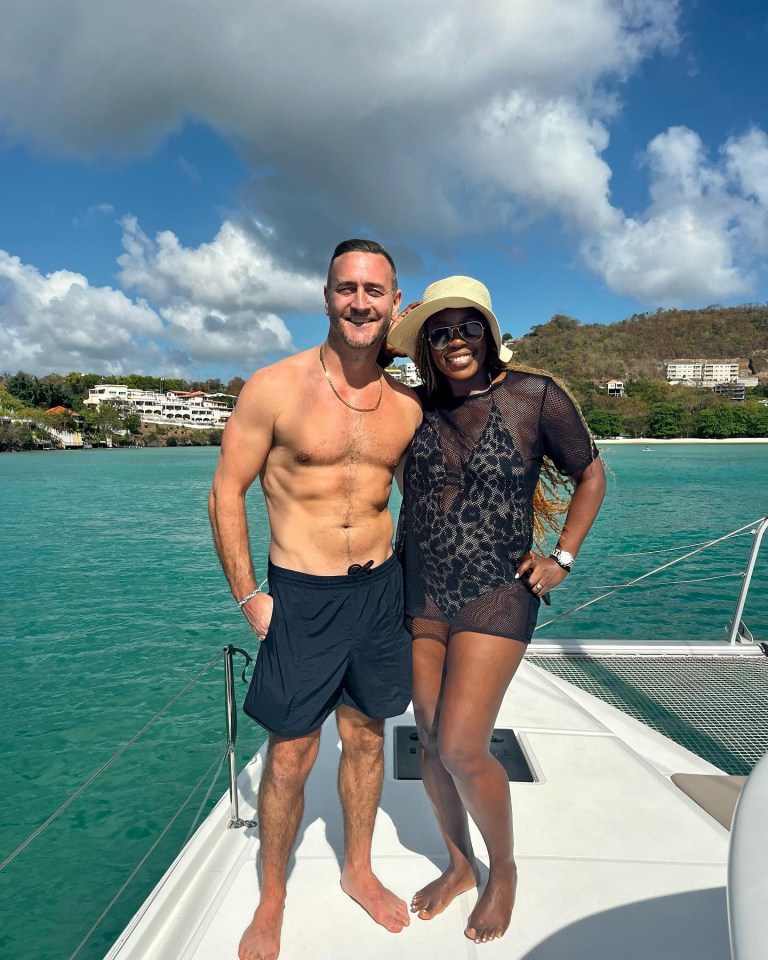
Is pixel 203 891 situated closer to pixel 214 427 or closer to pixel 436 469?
pixel 436 469

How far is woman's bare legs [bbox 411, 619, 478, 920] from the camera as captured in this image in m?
2.30

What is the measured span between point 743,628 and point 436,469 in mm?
4927

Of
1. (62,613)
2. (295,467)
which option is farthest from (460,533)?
(62,613)

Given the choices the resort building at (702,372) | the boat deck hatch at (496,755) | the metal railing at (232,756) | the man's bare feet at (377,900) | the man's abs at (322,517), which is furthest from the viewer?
the resort building at (702,372)

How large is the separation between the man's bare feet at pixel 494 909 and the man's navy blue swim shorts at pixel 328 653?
2.18 feet

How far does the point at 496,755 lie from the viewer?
11.0ft

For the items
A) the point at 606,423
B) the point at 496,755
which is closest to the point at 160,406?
the point at 606,423

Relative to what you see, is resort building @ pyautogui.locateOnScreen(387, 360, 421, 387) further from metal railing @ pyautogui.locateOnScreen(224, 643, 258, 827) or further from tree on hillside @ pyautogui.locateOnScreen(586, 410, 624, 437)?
tree on hillside @ pyautogui.locateOnScreen(586, 410, 624, 437)

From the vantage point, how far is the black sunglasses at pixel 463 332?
220 centimetres

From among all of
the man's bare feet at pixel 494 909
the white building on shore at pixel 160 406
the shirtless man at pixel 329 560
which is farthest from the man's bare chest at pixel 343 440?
the white building on shore at pixel 160 406

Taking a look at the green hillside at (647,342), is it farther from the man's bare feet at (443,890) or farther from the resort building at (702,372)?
the man's bare feet at (443,890)

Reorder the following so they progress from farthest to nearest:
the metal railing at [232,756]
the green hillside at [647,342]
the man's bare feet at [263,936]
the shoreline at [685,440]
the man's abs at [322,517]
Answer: the green hillside at [647,342]
the shoreline at [685,440]
the metal railing at [232,756]
the man's abs at [322,517]
the man's bare feet at [263,936]

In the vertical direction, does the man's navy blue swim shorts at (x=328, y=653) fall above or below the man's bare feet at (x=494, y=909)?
above

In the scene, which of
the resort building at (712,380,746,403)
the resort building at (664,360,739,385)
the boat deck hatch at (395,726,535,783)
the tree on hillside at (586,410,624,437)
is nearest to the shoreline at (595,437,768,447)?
the tree on hillside at (586,410,624,437)
